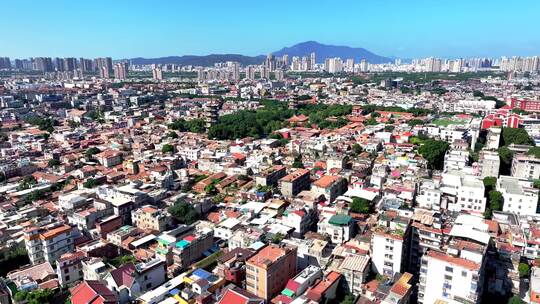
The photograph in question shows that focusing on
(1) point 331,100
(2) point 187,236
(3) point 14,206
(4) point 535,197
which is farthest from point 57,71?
(4) point 535,197

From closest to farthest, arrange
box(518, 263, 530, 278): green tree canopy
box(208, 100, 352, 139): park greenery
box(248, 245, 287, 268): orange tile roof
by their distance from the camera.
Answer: box(248, 245, 287, 268): orange tile roof, box(518, 263, 530, 278): green tree canopy, box(208, 100, 352, 139): park greenery

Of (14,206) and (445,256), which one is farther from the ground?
(445,256)

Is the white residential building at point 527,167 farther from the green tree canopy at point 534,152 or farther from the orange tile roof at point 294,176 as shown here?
the orange tile roof at point 294,176

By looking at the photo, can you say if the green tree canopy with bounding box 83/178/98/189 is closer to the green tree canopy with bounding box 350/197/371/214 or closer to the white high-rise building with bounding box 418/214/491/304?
the green tree canopy with bounding box 350/197/371/214

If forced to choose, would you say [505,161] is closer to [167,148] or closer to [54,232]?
[167,148]

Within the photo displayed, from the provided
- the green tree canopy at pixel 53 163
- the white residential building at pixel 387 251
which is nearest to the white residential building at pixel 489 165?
the white residential building at pixel 387 251

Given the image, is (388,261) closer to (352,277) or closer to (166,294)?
(352,277)

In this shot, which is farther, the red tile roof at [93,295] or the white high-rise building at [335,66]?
the white high-rise building at [335,66]

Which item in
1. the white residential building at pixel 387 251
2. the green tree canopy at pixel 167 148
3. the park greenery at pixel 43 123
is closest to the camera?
the white residential building at pixel 387 251

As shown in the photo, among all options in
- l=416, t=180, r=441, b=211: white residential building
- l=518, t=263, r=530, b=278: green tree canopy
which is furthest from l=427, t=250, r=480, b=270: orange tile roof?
l=416, t=180, r=441, b=211: white residential building

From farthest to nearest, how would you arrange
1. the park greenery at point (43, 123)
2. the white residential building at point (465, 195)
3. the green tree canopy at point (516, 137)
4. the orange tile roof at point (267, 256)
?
the park greenery at point (43, 123) < the green tree canopy at point (516, 137) < the white residential building at point (465, 195) < the orange tile roof at point (267, 256)

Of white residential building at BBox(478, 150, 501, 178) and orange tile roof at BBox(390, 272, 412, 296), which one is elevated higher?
white residential building at BBox(478, 150, 501, 178)
